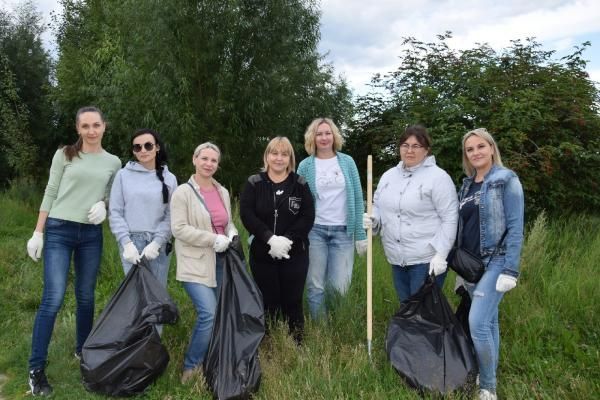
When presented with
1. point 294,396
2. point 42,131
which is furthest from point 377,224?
point 42,131

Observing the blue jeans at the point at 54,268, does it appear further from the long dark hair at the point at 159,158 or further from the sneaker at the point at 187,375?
the sneaker at the point at 187,375

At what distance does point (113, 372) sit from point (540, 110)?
715 centimetres

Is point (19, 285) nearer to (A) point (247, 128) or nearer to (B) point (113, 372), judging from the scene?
(B) point (113, 372)

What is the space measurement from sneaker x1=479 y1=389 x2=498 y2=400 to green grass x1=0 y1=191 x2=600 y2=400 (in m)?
0.15

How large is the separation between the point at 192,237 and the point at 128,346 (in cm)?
75

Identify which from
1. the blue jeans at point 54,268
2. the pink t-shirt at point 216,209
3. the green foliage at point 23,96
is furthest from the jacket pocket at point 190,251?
the green foliage at point 23,96

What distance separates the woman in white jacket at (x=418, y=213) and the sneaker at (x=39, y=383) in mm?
2417

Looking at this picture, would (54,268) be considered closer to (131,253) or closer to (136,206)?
(131,253)

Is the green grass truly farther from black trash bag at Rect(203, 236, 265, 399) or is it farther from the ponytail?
the ponytail

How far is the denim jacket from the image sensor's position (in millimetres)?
2791

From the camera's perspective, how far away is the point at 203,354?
3328 mm

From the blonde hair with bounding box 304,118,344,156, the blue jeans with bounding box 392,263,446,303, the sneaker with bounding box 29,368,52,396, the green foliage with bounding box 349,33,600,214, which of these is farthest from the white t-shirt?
the green foliage with bounding box 349,33,600,214

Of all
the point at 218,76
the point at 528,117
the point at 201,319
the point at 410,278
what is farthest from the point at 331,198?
the point at 218,76

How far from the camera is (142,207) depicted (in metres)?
3.31
